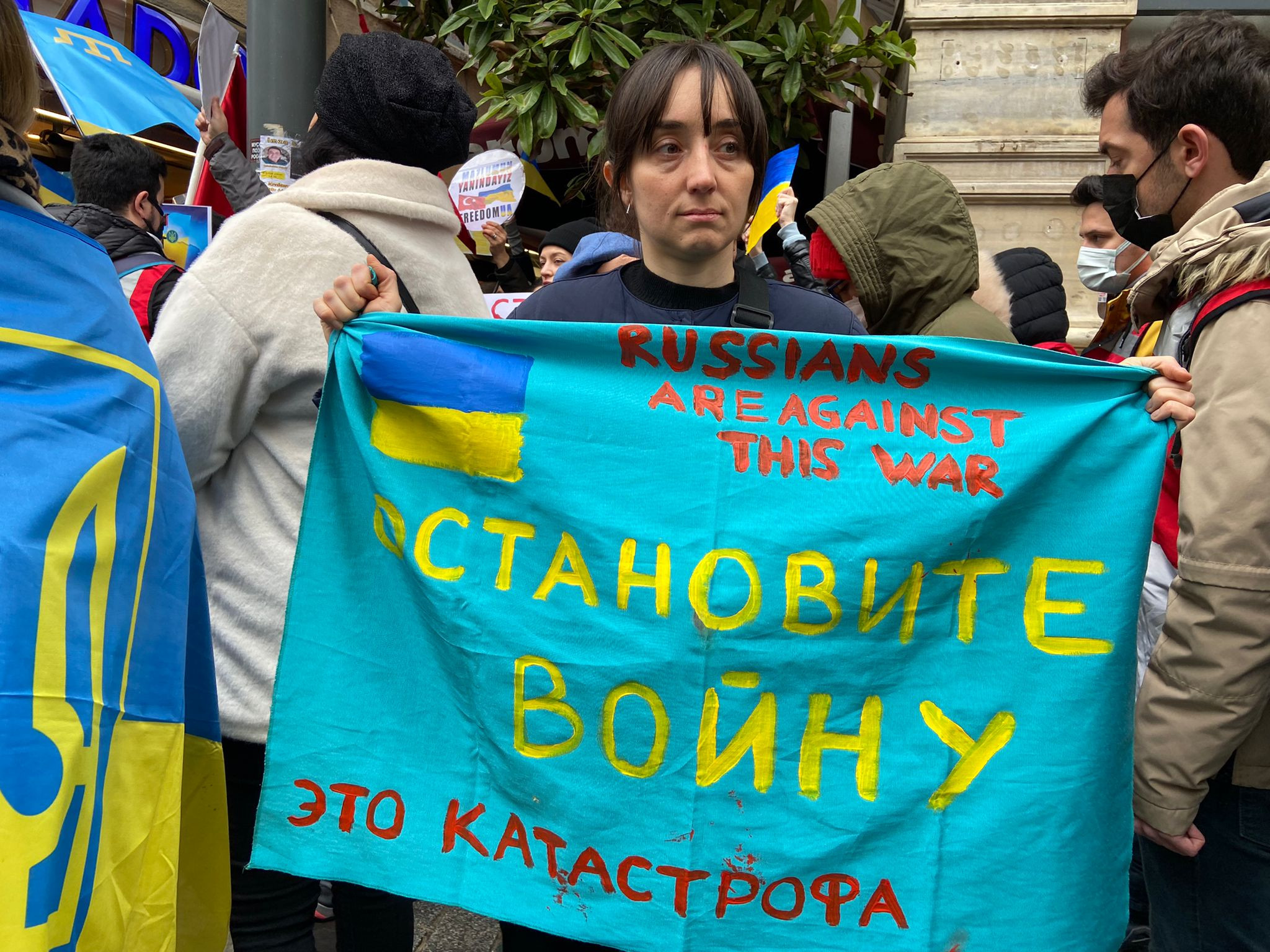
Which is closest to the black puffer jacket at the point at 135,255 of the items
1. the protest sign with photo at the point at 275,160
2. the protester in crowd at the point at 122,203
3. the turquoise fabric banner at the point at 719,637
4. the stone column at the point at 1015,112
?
the protester in crowd at the point at 122,203

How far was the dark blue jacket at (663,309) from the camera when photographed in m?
1.96

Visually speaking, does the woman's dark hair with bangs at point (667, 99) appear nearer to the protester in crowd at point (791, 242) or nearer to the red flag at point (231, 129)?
the protester in crowd at point (791, 242)

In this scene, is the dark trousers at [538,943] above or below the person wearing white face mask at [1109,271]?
below

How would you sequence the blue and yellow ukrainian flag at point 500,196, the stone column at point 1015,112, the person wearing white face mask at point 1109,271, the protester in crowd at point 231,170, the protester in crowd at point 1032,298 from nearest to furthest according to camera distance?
the person wearing white face mask at point 1109,271 < the protester in crowd at point 1032,298 < the protester in crowd at point 231,170 < the stone column at point 1015,112 < the blue and yellow ukrainian flag at point 500,196

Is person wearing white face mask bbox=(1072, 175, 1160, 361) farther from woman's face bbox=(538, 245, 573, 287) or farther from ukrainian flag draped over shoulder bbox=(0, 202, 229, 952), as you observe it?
woman's face bbox=(538, 245, 573, 287)

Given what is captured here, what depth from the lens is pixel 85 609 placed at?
1.45 meters

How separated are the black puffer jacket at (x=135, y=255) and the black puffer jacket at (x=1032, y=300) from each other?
2568mm

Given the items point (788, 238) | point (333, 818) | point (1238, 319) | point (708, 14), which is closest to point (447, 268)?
point (333, 818)

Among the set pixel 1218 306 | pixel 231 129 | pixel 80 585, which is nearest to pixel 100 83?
pixel 231 129

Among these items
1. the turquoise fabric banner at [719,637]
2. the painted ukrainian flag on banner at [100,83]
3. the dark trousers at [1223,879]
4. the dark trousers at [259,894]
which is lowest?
the dark trousers at [259,894]

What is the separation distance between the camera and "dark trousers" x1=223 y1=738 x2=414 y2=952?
2.06 m

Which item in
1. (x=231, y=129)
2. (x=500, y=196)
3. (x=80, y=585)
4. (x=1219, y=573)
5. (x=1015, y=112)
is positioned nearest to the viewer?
(x=80, y=585)

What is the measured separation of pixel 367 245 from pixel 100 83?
478 cm

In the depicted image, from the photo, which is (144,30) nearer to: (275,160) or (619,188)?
(275,160)
